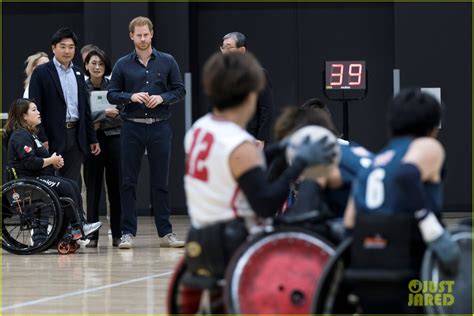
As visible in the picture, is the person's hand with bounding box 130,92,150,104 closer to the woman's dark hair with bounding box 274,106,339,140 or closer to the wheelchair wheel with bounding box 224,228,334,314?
the woman's dark hair with bounding box 274,106,339,140

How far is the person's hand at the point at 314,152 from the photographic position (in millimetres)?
4062

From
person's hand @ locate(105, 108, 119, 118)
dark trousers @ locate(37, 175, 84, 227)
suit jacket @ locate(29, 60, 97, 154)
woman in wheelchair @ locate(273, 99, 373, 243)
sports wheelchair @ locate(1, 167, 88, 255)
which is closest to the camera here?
woman in wheelchair @ locate(273, 99, 373, 243)

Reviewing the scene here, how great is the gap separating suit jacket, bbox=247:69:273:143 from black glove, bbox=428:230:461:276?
199 inches

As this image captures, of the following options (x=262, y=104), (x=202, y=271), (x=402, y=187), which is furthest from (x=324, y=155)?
(x=262, y=104)

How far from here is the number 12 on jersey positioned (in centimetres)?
424

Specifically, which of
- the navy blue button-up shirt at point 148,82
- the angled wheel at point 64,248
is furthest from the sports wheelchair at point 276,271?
the navy blue button-up shirt at point 148,82

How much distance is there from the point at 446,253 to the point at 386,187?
0.32m

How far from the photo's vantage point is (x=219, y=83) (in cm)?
421

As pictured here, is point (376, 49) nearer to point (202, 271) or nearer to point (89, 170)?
point (89, 170)

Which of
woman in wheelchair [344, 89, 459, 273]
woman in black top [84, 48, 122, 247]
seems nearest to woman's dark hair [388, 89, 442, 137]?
woman in wheelchair [344, 89, 459, 273]

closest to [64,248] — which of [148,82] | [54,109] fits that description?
[54,109]

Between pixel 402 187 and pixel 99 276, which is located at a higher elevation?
pixel 402 187

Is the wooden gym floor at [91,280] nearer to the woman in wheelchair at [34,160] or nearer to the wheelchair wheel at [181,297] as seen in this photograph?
the woman in wheelchair at [34,160]

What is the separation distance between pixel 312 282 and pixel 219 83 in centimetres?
79
